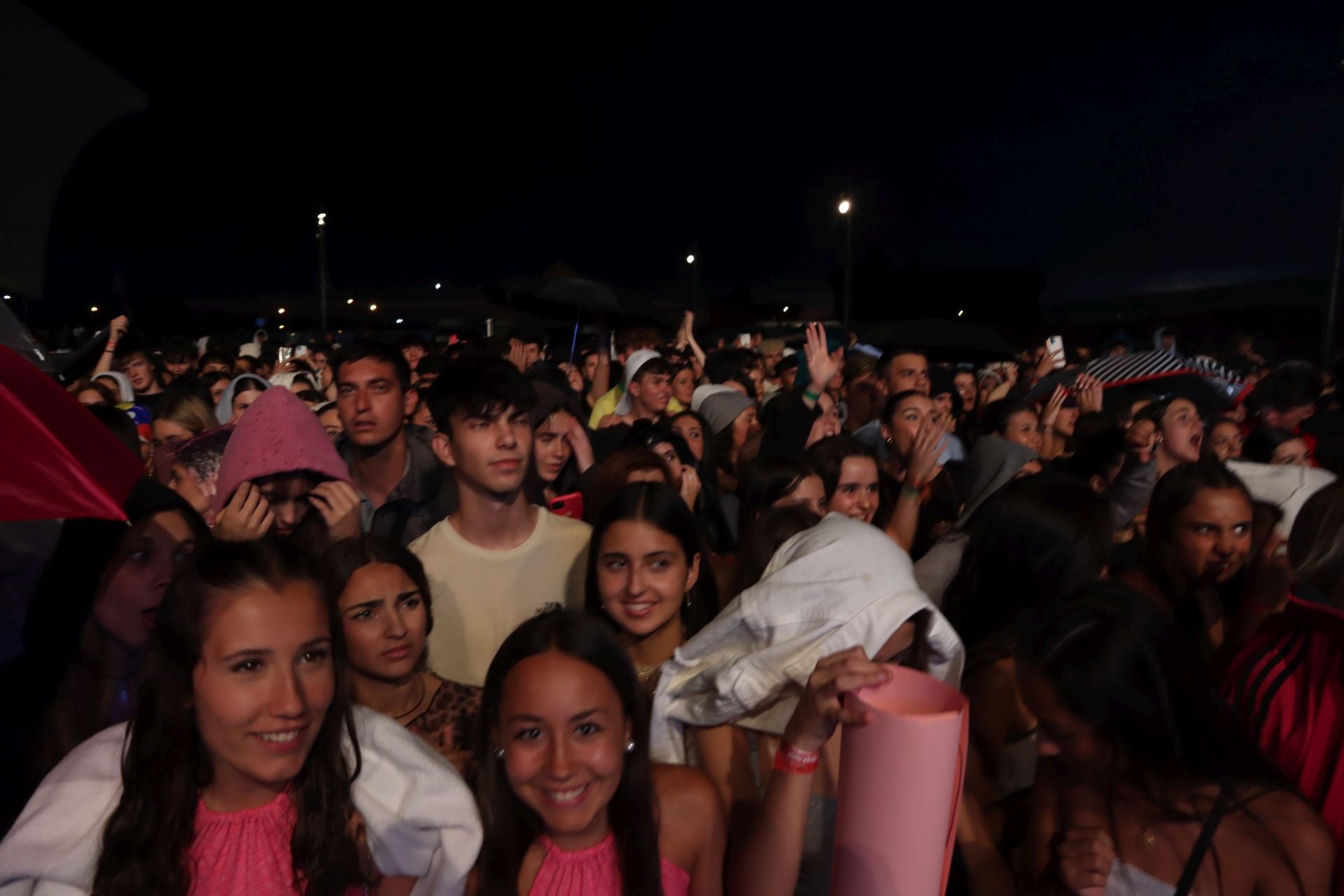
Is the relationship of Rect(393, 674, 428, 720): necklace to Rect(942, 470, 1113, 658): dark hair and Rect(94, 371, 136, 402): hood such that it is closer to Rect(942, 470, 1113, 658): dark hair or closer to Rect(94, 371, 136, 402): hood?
Rect(942, 470, 1113, 658): dark hair

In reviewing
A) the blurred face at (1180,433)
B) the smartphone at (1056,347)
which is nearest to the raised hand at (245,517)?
the blurred face at (1180,433)

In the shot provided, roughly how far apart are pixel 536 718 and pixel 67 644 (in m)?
1.35

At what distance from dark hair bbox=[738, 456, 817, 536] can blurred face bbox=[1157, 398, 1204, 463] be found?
2.54 meters

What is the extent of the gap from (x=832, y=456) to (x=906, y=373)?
279 centimetres

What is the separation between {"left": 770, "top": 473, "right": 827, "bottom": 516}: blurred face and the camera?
373cm

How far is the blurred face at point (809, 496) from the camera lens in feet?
12.2

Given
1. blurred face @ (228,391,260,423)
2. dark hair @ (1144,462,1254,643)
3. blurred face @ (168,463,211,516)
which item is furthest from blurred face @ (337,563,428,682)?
blurred face @ (228,391,260,423)

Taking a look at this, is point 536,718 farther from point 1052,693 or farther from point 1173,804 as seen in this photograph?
point 1173,804

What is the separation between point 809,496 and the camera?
3.80 meters

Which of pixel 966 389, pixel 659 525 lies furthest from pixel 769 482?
pixel 966 389

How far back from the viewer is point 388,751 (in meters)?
1.91

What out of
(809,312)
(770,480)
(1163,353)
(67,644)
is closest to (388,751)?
(67,644)

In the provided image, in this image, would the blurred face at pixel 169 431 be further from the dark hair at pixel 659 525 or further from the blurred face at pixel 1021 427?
the blurred face at pixel 1021 427

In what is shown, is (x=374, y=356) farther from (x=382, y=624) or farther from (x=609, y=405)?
(x=609, y=405)
